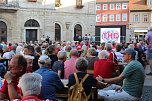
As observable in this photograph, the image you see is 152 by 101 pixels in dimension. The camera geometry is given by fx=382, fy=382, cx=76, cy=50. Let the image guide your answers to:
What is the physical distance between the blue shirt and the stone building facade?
110ft

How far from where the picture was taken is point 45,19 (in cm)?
4216

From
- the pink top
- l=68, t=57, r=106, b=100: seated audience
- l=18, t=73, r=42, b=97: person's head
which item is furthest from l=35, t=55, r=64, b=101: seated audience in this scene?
the pink top

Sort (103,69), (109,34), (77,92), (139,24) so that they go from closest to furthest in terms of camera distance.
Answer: (77,92) < (103,69) < (109,34) < (139,24)

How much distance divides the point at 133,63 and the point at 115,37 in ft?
55.7

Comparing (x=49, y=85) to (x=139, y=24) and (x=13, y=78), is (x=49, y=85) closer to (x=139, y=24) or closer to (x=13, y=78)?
(x=13, y=78)

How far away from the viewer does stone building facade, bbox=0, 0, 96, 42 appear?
3959 cm

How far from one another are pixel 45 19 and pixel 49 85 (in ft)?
120

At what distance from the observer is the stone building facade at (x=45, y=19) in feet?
130

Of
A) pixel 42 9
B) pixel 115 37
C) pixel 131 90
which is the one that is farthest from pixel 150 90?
pixel 42 9

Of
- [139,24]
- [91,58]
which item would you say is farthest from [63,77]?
[139,24]

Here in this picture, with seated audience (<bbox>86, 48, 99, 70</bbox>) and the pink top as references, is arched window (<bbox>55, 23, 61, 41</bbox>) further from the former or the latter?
the pink top

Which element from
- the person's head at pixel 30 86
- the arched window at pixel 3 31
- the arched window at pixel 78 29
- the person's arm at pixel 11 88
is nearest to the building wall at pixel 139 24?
the arched window at pixel 78 29

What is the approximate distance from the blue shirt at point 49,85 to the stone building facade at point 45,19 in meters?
33.5

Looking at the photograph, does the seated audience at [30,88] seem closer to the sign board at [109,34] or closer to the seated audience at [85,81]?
the seated audience at [85,81]
